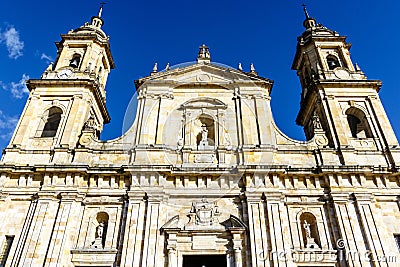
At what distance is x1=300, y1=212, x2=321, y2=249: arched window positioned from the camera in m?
13.6

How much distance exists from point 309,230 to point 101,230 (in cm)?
774

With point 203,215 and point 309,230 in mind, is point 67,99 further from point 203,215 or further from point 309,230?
point 309,230

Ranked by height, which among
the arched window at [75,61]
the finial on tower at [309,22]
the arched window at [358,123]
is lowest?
the arched window at [358,123]

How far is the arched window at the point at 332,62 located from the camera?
802 inches

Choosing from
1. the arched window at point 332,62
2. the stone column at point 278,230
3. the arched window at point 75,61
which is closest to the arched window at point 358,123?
the arched window at point 332,62

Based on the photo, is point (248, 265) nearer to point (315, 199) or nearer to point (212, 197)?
point (212, 197)

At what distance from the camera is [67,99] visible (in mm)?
18109

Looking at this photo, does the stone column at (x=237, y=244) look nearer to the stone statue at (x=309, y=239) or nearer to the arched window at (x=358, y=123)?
the stone statue at (x=309, y=239)

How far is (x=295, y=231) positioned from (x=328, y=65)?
34.1 ft

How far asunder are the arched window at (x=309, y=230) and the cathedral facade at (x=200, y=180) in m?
0.04

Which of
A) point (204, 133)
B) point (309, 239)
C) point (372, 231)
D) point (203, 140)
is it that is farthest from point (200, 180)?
point (372, 231)

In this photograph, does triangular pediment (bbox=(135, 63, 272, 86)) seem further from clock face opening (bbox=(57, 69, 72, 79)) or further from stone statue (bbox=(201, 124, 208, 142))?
clock face opening (bbox=(57, 69, 72, 79))

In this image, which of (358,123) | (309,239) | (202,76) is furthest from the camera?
(358,123)

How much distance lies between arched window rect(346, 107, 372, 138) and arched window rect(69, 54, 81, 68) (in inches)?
560
